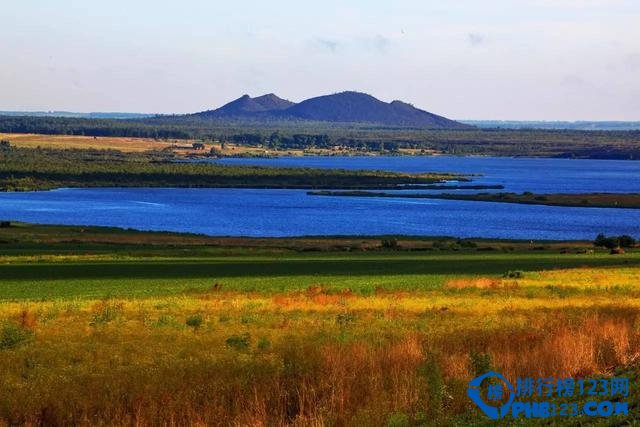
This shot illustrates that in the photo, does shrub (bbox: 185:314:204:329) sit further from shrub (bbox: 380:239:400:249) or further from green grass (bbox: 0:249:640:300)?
shrub (bbox: 380:239:400:249)

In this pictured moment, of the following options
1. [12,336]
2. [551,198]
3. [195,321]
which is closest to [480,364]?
[195,321]

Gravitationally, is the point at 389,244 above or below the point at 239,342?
below

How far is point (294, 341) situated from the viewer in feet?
74.1

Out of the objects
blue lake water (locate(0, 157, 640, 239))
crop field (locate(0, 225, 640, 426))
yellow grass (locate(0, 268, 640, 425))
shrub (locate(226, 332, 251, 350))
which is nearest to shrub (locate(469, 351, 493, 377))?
crop field (locate(0, 225, 640, 426))

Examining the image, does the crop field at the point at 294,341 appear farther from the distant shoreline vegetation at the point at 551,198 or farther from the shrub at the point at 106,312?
the distant shoreline vegetation at the point at 551,198

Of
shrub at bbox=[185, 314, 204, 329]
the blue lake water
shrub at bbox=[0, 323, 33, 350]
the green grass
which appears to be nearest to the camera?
shrub at bbox=[0, 323, 33, 350]

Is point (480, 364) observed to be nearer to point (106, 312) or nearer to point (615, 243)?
point (106, 312)

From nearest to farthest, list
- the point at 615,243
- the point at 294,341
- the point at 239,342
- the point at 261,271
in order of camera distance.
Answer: the point at 239,342
the point at 294,341
the point at 261,271
the point at 615,243

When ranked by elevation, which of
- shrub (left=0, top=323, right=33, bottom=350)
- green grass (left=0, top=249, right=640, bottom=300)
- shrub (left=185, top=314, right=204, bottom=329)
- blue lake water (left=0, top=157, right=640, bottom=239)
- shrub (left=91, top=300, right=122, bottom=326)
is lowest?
blue lake water (left=0, top=157, right=640, bottom=239)

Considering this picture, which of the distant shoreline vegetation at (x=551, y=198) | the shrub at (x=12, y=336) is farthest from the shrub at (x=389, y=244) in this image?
the distant shoreline vegetation at (x=551, y=198)

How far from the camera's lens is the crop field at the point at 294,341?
1677cm

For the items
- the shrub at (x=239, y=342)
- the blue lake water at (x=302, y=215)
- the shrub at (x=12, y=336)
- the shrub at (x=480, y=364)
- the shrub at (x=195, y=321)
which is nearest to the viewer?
the shrub at (x=480, y=364)

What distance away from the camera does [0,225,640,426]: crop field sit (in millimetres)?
16766

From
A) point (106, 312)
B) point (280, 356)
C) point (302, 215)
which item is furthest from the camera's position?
point (302, 215)
